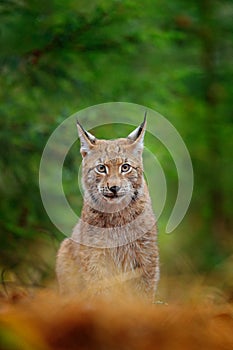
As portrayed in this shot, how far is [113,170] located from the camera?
313 cm

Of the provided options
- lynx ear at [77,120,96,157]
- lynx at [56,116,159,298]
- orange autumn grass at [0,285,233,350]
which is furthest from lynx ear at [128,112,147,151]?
orange autumn grass at [0,285,233,350]

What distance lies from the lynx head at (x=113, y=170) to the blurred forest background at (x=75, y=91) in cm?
124

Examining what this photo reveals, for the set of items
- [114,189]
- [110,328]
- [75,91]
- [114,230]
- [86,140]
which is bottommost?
[110,328]

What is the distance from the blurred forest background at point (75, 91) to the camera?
553 centimetres

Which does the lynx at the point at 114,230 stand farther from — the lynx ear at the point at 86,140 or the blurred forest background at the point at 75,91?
the blurred forest background at the point at 75,91

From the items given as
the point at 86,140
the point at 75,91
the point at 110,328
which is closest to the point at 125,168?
the point at 86,140

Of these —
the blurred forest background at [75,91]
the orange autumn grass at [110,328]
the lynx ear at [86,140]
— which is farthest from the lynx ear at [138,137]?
the blurred forest background at [75,91]

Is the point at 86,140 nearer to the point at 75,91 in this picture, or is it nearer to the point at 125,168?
the point at 125,168

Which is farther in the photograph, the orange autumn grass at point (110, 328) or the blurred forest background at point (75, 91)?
the blurred forest background at point (75, 91)

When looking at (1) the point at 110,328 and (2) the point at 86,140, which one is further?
(2) the point at 86,140

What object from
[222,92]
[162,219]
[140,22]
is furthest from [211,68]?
[162,219]

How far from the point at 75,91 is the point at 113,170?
113 inches

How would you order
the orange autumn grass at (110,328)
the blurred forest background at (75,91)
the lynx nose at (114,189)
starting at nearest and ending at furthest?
the orange autumn grass at (110,328) → the lynx nose at (114,189) → the blurred forest background at (75,91)

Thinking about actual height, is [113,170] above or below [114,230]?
above
